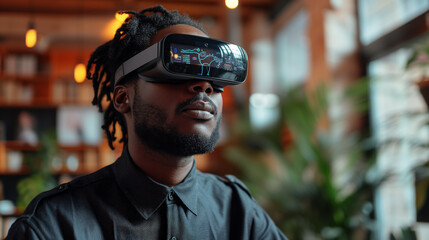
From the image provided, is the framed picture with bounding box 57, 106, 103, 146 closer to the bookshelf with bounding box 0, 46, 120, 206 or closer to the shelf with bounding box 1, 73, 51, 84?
the bookshelf with bounding box 0, 46, 120, 206

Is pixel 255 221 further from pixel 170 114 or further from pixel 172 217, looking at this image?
pixel 170 114

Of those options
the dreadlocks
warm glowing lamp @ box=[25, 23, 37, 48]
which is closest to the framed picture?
warm glowing lamp @ box=[25, 23, 37, 48]

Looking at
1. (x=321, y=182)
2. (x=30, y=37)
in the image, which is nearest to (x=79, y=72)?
(x=30, y=37)

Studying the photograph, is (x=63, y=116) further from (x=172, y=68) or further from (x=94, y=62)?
(x=172, y=68)

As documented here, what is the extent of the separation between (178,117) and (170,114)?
2 cm

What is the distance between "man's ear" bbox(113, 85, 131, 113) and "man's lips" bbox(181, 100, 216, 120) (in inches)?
7.0

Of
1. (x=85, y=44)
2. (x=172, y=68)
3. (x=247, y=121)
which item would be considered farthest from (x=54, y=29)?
(x=172, y=68)

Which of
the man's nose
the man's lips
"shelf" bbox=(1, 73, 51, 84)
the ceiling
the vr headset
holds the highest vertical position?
the ceiling

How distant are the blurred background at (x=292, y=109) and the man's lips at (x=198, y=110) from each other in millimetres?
939

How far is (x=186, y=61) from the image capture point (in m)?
0.93

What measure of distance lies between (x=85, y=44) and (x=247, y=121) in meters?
2.73

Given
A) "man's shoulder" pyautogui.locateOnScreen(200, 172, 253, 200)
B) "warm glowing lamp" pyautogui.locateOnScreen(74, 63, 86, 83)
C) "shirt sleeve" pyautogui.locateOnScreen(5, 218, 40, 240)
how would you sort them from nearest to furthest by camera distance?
"shirt sleeve" pyautogui.locateOnScreen(5, 218, 40, 240) → "man's shoulder" pyautogui.locateOnScreen(200, 172, 253, 200) → "warm glowing lamp" pyautogui.locateOnScreen(74, 63, 86, 83)

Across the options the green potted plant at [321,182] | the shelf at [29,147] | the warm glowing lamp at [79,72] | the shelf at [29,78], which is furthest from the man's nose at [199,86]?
the shelf at [29,78]

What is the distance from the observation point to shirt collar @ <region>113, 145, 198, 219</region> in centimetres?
96
